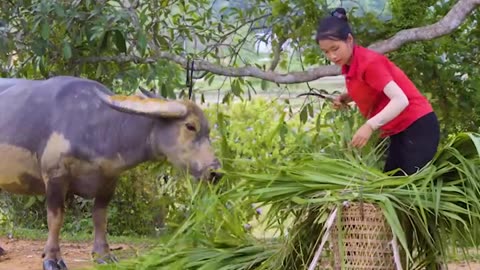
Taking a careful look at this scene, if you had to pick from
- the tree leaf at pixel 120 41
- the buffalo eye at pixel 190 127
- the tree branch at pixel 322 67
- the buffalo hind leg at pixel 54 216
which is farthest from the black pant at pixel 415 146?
the tree leaf at pixel 120 41

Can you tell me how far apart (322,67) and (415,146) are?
2433mm

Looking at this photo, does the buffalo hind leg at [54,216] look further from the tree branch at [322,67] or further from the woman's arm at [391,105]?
the woman's arm at [391,105]

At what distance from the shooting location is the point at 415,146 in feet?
14.1

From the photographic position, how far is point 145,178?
870cm

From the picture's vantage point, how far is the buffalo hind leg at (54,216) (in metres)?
5.96

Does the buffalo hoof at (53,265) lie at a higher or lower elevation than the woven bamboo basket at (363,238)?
lower

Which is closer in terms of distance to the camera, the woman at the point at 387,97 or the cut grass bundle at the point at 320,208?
the cut grass bundle at the point at 320,208

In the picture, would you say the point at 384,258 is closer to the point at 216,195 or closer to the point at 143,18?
the point at 216,195

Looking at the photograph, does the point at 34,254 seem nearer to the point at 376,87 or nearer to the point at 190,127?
the point at 190,127

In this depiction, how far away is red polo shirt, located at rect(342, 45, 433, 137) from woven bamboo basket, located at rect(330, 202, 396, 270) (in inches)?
25.1

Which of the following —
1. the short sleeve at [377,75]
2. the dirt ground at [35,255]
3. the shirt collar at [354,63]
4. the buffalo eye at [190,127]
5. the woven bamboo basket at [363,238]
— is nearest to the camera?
the woven bamboo basket at [363,238]

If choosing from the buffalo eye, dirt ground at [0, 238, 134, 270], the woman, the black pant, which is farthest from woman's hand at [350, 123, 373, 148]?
dirt ground at [0, 238, 134, 270]

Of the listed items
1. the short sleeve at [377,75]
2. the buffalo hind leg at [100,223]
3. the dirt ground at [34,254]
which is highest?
Result: the short sleeve at [377,75]

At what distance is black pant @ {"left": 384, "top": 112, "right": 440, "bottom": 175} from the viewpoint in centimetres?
427
